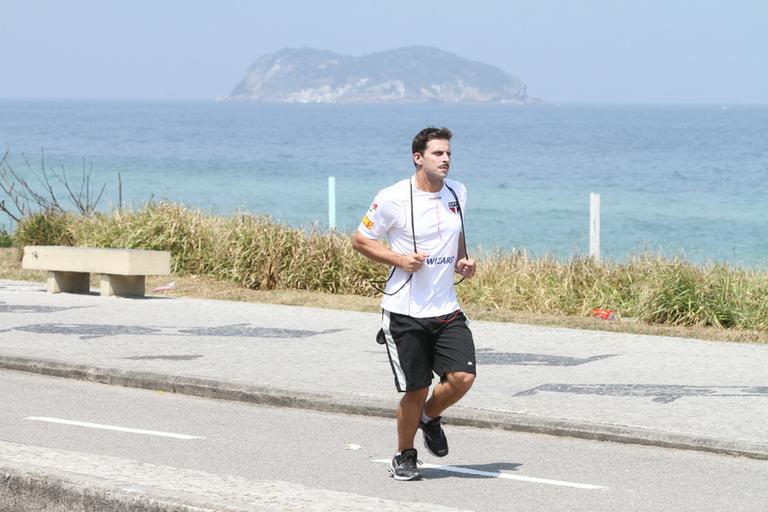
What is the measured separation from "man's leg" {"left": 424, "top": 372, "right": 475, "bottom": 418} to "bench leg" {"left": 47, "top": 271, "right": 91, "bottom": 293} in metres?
9.92

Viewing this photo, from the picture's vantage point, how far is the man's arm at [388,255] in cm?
725

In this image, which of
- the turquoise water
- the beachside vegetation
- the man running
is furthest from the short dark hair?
the turquoise water

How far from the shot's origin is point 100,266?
16.1m

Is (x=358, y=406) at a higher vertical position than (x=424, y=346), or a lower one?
lower

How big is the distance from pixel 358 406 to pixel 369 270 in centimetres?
768

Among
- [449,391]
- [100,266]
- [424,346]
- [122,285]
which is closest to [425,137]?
[424,346]

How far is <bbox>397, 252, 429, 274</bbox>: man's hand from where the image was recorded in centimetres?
725

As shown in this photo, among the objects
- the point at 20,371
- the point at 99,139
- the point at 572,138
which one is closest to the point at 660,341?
the point at 20,371

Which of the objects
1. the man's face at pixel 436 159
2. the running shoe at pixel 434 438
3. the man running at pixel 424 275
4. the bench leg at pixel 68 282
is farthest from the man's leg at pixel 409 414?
the bench leg at pixel 68 282

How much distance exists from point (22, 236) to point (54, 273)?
15.0 ft

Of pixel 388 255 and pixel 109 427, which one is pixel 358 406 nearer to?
pixel 109 427

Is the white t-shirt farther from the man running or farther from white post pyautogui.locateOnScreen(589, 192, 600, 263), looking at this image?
white post pyautogui.locateOnScreen(589, 192, 600, 263)

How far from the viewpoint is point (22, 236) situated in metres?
21.0

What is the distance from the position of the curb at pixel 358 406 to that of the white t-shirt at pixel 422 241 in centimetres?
191
